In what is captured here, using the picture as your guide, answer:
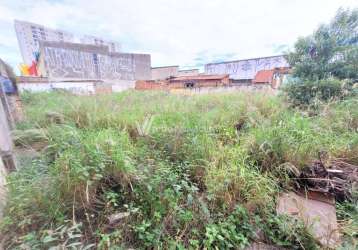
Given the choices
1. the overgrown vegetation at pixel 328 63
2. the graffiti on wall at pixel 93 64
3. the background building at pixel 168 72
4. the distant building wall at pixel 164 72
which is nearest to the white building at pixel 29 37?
the graffiti on wall at pixel 93 64

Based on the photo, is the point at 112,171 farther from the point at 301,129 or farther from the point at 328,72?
the point at 328,72

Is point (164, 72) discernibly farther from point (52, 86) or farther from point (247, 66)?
point (52, 86)

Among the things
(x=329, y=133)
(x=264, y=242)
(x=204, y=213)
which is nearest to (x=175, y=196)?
(x=204, y=213)

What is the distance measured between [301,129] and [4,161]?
3084mm

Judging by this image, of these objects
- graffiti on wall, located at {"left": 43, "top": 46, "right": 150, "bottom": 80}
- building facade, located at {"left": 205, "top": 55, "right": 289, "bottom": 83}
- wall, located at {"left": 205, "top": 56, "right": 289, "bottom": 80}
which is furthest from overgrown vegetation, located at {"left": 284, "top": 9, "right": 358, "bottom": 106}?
graffiti on wall, located at {"left": 43, "top": 46, "right": 150, "bottom": 80}

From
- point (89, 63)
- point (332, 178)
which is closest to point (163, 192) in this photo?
point (332, 178)

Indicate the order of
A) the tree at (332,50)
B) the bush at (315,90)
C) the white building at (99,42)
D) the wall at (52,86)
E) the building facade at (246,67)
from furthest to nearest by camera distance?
the white building at (99,42), the building facade at (246,67), the wall at (52,86), the tree at (332,50), the bush at (315,90)

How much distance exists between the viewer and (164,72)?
22828mm

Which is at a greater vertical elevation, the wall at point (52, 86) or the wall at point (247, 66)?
the wall at point (247, 66)

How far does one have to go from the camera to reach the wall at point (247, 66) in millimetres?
14653

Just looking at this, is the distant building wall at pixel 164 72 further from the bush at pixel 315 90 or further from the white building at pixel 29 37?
the bush at pixel 315 90

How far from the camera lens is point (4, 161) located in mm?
1433

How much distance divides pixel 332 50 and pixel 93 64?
16997 millimetres

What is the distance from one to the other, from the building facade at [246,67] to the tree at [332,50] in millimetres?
11143
